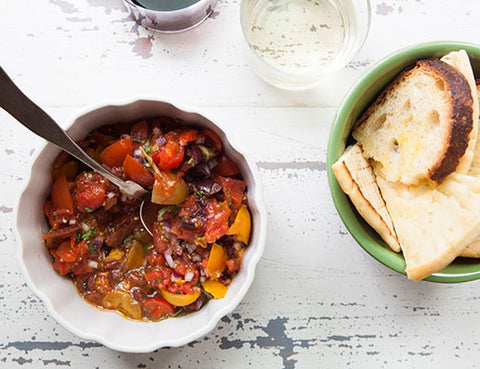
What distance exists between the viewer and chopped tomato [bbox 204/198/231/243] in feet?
6.09

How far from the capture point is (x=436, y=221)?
1.76 meters

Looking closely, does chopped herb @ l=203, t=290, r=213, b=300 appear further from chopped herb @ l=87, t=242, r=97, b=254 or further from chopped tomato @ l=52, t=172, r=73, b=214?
chopped tomato @ l=52, t=172, r=73, b=214

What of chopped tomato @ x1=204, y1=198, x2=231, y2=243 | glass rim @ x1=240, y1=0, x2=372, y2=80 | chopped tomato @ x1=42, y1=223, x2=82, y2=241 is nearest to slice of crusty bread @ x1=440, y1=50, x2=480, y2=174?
glass rim @ x1=240, y1=0, x2=372, y2=80

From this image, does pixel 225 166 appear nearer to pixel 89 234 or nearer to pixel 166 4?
pixel 89 234

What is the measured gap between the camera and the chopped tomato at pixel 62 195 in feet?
6.27

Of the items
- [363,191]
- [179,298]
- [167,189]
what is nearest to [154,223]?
[167,189]

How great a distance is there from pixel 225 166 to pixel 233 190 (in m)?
0.10

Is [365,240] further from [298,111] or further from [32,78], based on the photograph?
[32,78]

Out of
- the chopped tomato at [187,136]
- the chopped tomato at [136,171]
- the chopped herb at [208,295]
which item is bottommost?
the chopped herb at [208,295]

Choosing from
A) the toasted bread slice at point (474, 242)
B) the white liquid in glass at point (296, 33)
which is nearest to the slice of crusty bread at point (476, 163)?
the toasted bread slice at point (474, 242)

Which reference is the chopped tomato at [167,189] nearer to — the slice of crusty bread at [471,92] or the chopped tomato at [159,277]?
the chopped tomato at [159,277]

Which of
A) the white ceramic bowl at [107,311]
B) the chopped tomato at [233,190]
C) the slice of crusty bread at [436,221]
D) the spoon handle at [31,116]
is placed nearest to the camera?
the spoon handle at [31,116]

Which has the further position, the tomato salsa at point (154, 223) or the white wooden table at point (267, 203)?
the white wooden table at point (267, 203)

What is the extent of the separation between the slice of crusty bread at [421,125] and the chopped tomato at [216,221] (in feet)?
1.84
